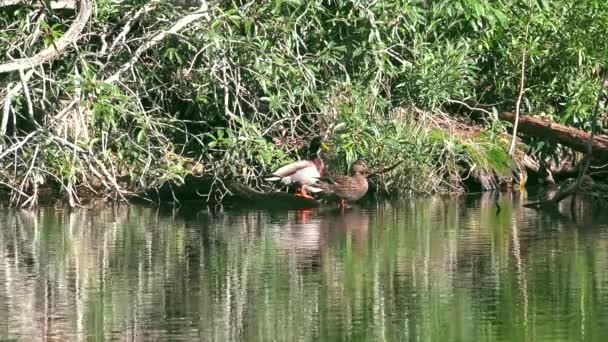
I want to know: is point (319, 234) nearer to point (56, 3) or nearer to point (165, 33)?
point (165, 33)

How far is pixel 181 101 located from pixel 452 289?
905 centimetres

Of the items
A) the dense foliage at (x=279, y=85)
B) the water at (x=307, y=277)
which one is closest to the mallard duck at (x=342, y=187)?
the dense foliage at (x=279, y=85)

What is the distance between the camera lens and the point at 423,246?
11.8 m

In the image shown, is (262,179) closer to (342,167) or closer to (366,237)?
(342,167)

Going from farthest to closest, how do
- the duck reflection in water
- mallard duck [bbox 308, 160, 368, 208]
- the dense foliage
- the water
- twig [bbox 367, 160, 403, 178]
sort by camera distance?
twig [bbox 367, 160, 403, 178], mallard duck [bbox 308, 160, 368, 208], the dense foliage, the duck reflection in water, the water

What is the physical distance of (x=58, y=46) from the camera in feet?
48.1

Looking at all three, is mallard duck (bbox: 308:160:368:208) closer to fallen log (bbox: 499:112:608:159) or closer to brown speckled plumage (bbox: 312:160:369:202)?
brown speckled plumage (bbox: 312:160:369:202)

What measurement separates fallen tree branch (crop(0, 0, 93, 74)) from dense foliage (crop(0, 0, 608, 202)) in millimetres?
160

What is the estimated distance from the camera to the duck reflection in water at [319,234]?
1130 cm

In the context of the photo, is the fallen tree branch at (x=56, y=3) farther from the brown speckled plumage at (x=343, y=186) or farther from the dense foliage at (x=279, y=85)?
the brown speckled plumage at (x=343, y=186)

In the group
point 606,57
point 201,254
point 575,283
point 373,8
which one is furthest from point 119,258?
point 606,57

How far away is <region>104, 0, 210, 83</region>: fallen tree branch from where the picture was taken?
15.4 metres

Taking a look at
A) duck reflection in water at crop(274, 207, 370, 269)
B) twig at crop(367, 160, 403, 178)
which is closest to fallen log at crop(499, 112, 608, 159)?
twig at crop(367, 160, 403, 178)

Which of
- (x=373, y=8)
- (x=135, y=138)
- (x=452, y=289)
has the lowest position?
(x=452, y=289)
